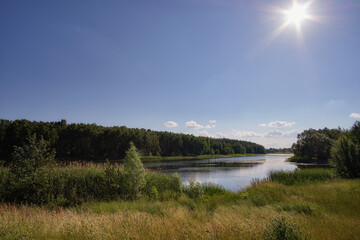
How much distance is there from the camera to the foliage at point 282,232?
343 centimetres

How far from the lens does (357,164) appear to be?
1784cm

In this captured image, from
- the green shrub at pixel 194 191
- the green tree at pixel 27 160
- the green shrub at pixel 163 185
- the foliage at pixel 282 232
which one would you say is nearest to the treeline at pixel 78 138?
the green tree at pixel 27 160

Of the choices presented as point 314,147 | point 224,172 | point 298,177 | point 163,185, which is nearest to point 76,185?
point 163,185

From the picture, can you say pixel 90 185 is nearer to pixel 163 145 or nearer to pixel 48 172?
pixel 48 172

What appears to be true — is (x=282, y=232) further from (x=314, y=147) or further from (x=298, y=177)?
(x=314, y=147)

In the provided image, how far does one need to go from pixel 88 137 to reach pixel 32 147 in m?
59.9

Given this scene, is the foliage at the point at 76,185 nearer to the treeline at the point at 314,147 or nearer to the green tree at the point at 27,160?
the green tree at the point at 27,160

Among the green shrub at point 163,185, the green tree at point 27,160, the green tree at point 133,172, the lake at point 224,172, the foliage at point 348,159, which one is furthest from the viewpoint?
the lake at point 224,172

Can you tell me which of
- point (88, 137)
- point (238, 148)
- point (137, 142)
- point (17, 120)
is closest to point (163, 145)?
point (137, 142)

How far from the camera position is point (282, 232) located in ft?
11.6

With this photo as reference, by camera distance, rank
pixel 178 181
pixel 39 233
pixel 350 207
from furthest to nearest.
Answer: pixel 178 181 → pixel 350 207 → pixel 39 233

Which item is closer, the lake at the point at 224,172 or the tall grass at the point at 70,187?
the tall grass at the point at 70,187

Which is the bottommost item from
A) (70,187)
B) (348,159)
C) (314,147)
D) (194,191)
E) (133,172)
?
(194,191)

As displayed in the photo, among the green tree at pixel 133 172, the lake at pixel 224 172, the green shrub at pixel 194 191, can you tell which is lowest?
the lake at pixel 224 172
